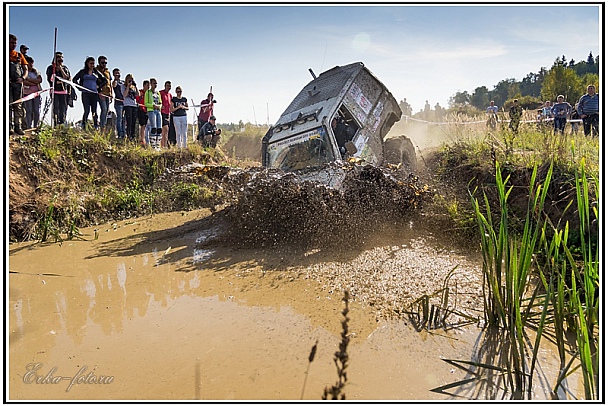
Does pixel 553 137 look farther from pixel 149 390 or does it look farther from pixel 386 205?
pixel 149 390

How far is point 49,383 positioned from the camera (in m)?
3.01

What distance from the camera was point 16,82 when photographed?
25.2 feet

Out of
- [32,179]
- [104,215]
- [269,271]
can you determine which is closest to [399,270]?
[269,271]

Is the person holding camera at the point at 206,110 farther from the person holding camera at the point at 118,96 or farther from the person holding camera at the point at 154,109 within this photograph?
the person holding camera at the point at 118,96

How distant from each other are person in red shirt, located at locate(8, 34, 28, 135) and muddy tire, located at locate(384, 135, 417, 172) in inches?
276

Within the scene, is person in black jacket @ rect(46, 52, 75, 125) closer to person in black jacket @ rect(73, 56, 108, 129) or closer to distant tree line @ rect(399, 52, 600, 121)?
person in black jacket @ rect(73, 56, 108, 129)

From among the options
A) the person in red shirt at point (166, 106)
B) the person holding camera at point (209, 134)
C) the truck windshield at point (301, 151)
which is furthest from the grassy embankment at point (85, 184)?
the truck windshield at point (301, 151)

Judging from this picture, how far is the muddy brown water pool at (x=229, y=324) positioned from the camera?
9.64ft

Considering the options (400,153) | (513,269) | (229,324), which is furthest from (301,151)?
(513,269)

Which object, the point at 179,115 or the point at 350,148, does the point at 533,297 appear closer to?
the point at 350,148

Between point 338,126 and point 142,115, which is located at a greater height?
point 142,115

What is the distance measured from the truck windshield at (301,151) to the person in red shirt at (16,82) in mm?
4641

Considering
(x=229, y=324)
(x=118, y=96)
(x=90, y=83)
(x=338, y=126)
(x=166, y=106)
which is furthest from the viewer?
(x=166, y=106)

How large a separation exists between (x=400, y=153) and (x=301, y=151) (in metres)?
2.43
